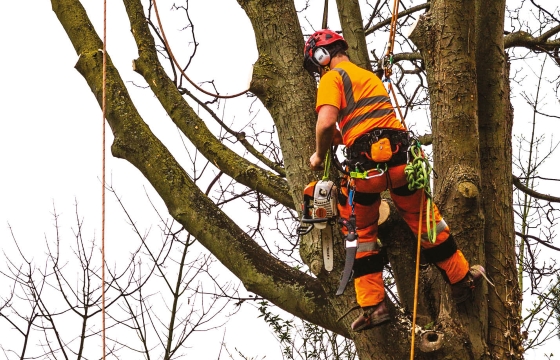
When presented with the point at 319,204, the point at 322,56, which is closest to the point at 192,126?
the point at 322,56

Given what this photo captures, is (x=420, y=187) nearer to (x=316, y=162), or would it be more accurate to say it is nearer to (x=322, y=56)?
(x=316, y=162)

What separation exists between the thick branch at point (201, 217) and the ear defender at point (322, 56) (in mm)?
1153

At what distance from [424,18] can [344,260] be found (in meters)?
1.49

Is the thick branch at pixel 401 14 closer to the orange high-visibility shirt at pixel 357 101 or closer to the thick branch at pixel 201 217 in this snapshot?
the thick branch at pixel 201 217

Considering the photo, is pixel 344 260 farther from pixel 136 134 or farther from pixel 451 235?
pixel 136 134

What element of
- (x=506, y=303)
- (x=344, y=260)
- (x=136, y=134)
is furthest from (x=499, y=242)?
(x=136, y=134)

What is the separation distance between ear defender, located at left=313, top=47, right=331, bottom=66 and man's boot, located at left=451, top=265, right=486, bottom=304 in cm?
135

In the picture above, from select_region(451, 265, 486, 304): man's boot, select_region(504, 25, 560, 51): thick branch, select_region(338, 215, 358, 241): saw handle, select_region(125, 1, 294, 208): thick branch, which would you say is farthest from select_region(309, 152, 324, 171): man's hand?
select_region(504, 25, 560, 51): thick branch

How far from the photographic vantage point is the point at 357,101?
152 inches

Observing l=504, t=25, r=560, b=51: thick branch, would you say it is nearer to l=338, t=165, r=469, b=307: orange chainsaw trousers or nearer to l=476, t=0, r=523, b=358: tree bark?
l=476, t=0, r=523, b=358: tree bark

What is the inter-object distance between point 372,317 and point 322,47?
1.47 metres

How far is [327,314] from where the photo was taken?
4.35 meters

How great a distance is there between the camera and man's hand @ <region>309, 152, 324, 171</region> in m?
3.96

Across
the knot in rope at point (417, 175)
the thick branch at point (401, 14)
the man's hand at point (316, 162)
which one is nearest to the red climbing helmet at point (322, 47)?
the man's hand at point (316, 162)
